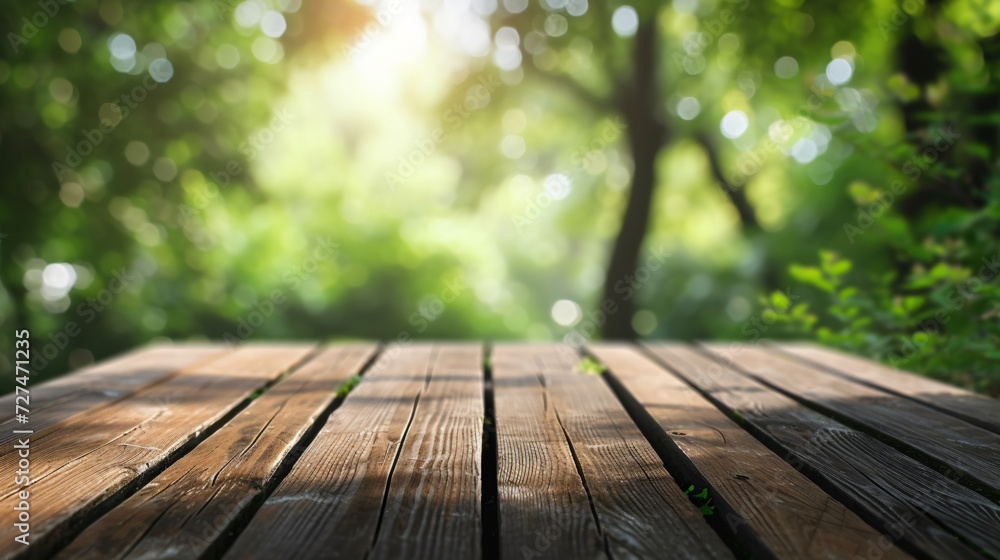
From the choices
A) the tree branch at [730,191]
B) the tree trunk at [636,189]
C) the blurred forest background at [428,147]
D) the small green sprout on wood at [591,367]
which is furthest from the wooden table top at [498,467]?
the tree branch at [730,191]

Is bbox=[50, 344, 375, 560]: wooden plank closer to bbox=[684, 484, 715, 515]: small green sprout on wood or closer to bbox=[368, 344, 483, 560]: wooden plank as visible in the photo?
bbox=[368, 344, 483, 560]: wooden plank

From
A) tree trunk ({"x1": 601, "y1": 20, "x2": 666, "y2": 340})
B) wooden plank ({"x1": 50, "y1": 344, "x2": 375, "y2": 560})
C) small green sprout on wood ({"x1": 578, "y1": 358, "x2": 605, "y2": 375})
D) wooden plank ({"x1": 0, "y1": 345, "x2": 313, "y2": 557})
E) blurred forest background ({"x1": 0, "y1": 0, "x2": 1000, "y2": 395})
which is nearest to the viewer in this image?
wooden plank ({"x1": 50, "y1": 344, "x2": 375, "y2": 560})

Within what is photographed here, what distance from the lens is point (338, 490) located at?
1.51 m

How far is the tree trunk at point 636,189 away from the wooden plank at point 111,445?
6.47 metres

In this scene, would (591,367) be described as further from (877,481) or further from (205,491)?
(205,491)

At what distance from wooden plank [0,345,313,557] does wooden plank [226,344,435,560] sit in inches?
13.5

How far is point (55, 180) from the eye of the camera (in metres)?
7.70

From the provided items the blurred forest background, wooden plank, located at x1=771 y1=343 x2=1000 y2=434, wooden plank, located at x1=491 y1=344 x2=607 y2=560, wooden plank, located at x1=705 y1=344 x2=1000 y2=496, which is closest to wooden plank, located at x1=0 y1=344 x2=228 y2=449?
wooden plank, located at x1=491 y1=344 x2=607 y2=560

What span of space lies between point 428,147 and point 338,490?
11.0 metres

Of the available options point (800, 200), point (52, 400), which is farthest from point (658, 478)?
point (800, 200)

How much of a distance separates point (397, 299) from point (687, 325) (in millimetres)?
4176

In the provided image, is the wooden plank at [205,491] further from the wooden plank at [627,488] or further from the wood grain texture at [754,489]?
the wood grain texture at [754,489]

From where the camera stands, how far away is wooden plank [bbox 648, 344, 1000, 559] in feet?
4.37

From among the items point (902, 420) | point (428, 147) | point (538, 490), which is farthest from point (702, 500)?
point (428, 147)
